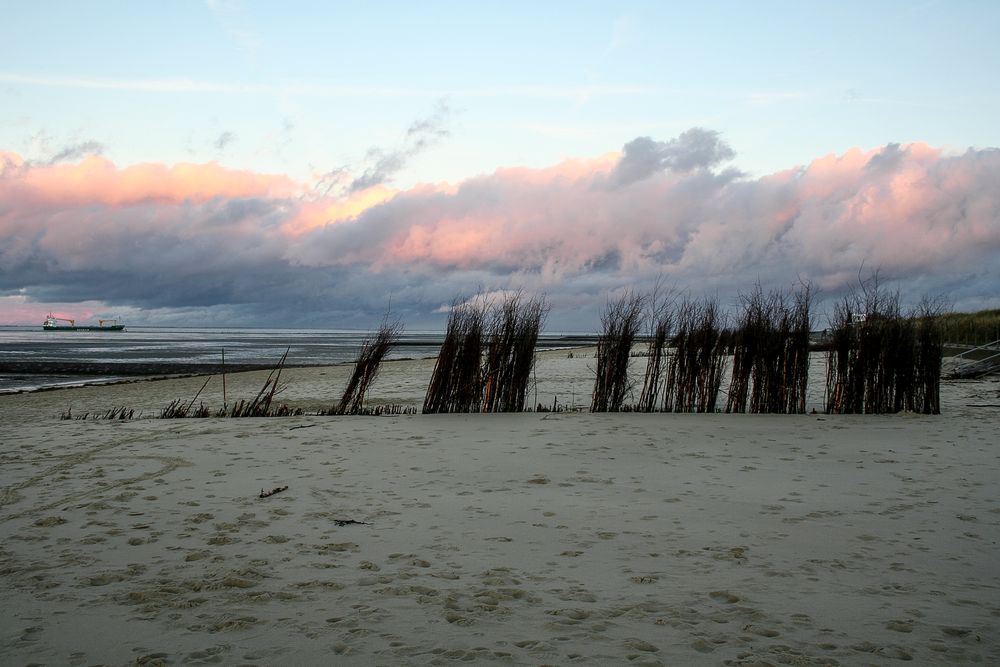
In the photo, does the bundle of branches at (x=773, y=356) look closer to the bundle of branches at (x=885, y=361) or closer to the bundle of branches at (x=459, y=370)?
the bundle of branches at (x=885, y=361)

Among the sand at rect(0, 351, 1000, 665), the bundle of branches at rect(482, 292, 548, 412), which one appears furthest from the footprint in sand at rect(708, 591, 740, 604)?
the bundle of branches at rect(482, 292, 548, 412)

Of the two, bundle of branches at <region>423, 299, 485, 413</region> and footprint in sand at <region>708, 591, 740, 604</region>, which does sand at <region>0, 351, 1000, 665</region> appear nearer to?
footprint in sand at <region>708, 591, 740, 604</region>

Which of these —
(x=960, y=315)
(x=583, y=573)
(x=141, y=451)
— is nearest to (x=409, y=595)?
(x=583, y=573)

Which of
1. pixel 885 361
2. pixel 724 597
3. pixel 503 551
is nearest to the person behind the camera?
pixel 724 597

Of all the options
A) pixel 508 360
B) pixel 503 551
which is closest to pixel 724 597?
pixel 503 551

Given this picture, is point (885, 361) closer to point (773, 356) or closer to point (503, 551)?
point (773, 356)

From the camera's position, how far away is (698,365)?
9.75 m

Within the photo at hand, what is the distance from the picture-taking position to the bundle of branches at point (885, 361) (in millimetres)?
9375

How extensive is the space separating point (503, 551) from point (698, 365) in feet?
21.8

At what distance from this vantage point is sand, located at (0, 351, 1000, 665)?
2.67 m

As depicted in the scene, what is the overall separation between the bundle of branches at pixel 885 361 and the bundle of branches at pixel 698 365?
5.16ft

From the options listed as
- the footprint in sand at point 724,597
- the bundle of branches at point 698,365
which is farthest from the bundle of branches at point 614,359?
the footprint in sand at point 724,597

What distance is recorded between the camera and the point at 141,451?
678 centimetres

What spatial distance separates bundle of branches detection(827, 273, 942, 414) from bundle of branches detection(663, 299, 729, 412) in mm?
1573
